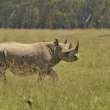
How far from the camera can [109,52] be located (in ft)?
47.7

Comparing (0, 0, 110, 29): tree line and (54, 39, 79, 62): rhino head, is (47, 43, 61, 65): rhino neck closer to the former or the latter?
(54, 39, 79, 62): rhino head

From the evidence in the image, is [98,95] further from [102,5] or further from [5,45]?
[102,5]

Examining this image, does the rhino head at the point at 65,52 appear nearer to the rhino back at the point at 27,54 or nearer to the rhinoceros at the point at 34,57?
the rhinoceros at the point at 34,57

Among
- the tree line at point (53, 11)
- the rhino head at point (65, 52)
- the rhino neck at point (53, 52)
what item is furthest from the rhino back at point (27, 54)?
the tree line at point (53, 11)

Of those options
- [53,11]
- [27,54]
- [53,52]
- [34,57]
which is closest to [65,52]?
[53,52]

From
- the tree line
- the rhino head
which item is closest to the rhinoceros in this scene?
the rhino head

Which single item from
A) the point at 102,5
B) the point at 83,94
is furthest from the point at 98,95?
the point at 102,5

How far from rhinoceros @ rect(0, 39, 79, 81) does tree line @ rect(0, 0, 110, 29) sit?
4725cm

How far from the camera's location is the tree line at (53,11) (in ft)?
185

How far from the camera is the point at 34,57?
300 inches

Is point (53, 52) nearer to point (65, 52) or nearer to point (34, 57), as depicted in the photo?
point (65, 52)

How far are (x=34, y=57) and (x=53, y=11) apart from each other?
49.2m

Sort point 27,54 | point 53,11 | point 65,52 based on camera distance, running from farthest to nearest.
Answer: point 53,11, point 65,52, point 27,54

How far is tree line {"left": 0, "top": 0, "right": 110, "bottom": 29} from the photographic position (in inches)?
2219
